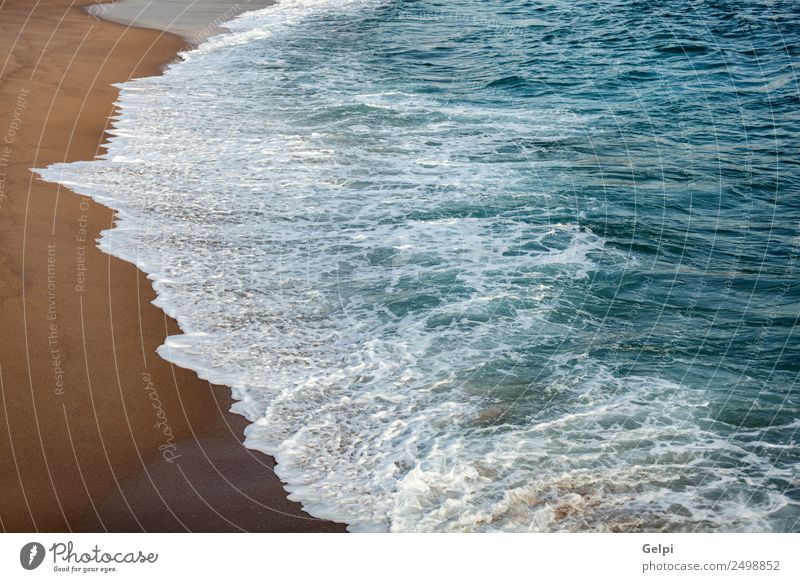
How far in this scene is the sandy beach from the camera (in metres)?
5.49

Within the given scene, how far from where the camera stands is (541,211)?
412 inches

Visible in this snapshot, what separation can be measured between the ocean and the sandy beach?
0.24 metres

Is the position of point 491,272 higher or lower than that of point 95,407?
lower

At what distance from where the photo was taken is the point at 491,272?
29.3 ft

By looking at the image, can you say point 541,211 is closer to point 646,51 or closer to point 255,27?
point 646,51

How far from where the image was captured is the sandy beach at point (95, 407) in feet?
18.0

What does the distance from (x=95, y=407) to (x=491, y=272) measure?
436 centimetres

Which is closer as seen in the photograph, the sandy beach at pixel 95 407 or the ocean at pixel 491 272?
the sandy beach at pixel 95 407

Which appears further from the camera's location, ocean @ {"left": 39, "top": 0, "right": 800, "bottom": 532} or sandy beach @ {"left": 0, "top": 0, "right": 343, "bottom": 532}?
ocean @ {"left": 39, "top": 0, "right": 800, "bottom": 532}

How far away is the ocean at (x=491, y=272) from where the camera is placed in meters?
5.82

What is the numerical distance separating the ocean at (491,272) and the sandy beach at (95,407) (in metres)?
0.24

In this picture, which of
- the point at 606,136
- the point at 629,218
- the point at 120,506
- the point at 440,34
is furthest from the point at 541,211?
the point at 440,34

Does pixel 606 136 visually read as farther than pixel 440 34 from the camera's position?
No
